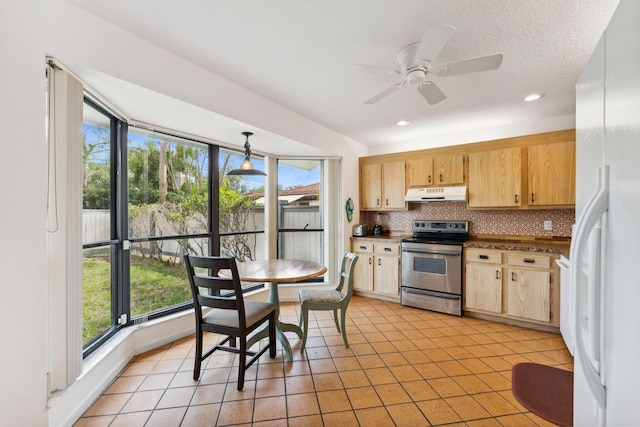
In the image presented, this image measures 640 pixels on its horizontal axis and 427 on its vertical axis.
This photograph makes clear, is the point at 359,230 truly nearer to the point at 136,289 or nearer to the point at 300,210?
the point at 300,210

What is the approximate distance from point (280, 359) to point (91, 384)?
134cm

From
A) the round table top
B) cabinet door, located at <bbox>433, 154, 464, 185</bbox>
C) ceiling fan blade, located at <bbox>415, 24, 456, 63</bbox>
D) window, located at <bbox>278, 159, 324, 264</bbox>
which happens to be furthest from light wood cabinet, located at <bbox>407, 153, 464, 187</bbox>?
ceiling fan blade, located at <bbox>415, 24, 456, 63</bbox>

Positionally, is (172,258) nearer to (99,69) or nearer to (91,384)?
(91,384)

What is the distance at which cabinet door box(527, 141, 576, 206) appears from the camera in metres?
3.11

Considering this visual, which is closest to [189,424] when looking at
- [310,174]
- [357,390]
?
[357,390]

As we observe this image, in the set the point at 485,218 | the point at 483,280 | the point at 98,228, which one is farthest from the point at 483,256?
the point at 98,228

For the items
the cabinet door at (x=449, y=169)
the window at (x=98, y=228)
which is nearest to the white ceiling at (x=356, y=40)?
the window at (x=98, y=228)

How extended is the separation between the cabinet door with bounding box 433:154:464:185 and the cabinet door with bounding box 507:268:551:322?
1.35 metres

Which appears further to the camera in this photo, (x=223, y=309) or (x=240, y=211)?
(x=240, y=211)

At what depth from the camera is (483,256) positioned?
11.1 feet

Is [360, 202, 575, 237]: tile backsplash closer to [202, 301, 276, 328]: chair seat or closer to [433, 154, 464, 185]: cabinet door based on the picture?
[433, 154, 464, 185]: cabinet door

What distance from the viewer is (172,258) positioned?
9.51 feet

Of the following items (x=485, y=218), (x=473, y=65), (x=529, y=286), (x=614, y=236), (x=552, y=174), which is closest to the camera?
(x=614, y=236)

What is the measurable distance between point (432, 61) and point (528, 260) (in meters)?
2.56
